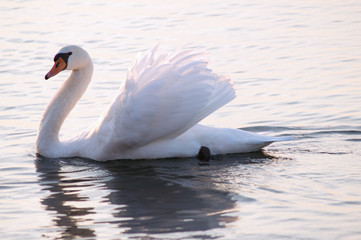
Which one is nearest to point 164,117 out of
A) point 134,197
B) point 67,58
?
point 134,197

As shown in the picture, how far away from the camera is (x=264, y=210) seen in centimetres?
758

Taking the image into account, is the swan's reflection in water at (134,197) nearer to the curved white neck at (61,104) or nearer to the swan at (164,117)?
the swan at (164,117)

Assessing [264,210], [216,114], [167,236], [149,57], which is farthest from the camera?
[216,114]

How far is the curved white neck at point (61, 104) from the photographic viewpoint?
10531mm

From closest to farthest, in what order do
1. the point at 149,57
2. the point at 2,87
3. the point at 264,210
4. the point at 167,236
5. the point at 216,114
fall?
the point at 167,236
the point at 264,210
the point at 149,57
the point at 216,114
the point at 2,87

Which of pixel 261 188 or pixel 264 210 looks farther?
pixel 261 188

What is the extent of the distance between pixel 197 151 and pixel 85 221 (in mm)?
2506

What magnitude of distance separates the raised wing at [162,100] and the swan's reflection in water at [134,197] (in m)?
0.45

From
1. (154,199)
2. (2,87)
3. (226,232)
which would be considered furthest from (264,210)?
(2,87)

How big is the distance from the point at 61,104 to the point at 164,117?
6.23 ft

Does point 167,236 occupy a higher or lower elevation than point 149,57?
lower

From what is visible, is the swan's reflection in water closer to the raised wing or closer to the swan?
the swan

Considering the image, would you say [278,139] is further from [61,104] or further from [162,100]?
[61,104]

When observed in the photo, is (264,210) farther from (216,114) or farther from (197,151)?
(216,114)
